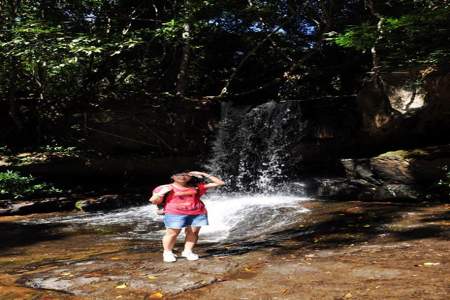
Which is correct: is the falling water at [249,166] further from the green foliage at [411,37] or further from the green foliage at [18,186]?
the green foliage at [411,37]

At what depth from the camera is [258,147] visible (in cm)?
1680

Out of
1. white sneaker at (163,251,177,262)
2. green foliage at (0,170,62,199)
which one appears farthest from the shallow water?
green foliage at (0,170,62,199)

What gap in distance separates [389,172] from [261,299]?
9.76m

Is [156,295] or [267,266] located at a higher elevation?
[156,295]

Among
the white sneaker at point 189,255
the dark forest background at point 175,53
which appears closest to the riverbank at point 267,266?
the white sneaker at point 189,255

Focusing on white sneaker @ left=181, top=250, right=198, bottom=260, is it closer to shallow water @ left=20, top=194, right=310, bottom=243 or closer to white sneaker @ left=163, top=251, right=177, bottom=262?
white sneaker @ left=163, top=251, right=177, bottom=262

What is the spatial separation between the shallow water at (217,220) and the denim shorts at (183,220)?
2385 millimetres

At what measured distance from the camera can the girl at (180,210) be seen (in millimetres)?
5961

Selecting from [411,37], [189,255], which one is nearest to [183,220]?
[189,255]

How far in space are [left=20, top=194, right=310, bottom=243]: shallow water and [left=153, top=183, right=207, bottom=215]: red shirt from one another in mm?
2505

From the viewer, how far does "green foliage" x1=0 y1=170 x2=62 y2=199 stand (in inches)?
590

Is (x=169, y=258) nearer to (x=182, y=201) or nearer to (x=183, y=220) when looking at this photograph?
(x=183, y=220)

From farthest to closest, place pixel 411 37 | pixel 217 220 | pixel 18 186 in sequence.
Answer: pixel 18 186 → pixel 411 37 → pixel 217 220

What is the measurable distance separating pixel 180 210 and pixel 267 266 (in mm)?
1341
